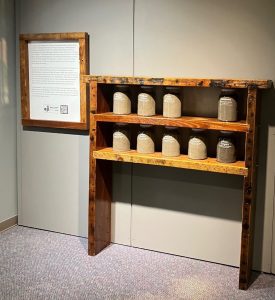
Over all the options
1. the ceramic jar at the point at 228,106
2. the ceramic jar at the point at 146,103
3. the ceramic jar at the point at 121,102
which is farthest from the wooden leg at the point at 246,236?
the ceramic jar at the point at 121,102

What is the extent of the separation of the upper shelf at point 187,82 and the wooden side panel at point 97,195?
92 mm

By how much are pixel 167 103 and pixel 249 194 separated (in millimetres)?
713

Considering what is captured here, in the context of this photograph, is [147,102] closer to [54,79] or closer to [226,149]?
[226,149]

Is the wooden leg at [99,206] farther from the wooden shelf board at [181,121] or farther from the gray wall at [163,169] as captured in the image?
the wooden shelf board at [181,121]

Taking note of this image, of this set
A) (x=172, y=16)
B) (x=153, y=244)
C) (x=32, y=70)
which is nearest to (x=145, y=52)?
(x=172, y=16)

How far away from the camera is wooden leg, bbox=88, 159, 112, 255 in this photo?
2.92 meters

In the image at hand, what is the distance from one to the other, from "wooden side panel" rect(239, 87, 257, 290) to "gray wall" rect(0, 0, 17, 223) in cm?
182

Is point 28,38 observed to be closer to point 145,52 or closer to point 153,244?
point 145,52

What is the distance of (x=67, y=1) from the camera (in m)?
3.10

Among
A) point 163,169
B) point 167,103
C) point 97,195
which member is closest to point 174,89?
point 167,103

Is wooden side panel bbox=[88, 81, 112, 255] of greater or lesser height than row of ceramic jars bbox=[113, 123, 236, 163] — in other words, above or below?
below

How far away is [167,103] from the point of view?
2.68 m

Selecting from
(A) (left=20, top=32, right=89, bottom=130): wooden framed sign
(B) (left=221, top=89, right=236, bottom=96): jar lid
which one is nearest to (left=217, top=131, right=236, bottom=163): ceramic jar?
(B) (left=221, top=89, right=236, bottom=96): jar lid

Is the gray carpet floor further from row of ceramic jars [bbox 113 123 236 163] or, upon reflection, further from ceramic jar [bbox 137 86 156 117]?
ceramic jar [bbox 137 86 156 117]
